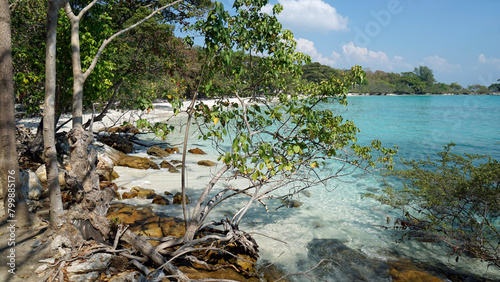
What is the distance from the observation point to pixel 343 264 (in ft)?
20.7

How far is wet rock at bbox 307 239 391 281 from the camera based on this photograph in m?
5.87

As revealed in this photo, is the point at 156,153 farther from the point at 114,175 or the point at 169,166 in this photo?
the point at 114,175

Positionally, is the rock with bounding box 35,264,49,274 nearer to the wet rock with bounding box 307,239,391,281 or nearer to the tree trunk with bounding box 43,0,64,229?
the tree trunk with bounding box 43,0,64,229

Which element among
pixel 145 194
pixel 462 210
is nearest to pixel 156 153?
pixel 145 194

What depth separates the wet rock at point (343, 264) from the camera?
587 cm

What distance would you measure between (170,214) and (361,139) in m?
18.4

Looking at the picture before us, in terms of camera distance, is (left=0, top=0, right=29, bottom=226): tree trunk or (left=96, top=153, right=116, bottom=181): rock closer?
Answer: (left=0, top=0, right=29, bottom=226): tree trunk

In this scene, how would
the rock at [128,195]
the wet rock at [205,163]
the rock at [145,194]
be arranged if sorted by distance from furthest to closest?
1. the wet rock at [205,163]
2. the rock at [145,194]
3. the rock at [128,195]

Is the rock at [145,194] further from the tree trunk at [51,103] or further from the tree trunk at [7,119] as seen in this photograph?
the tree trunk at [51,103]

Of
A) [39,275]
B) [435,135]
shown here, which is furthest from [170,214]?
[435,135]

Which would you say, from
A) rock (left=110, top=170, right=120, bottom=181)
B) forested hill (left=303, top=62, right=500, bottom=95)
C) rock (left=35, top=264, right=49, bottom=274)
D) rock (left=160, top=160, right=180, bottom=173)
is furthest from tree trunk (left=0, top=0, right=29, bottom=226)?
forested hill (left=303, top=62, right=500, bottom=95)

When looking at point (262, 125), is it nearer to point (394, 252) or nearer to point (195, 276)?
point (195, 276)

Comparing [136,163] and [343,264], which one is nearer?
[343,264]

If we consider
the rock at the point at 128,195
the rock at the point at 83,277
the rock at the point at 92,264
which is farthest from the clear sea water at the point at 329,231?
the rock at the point at 83,277
